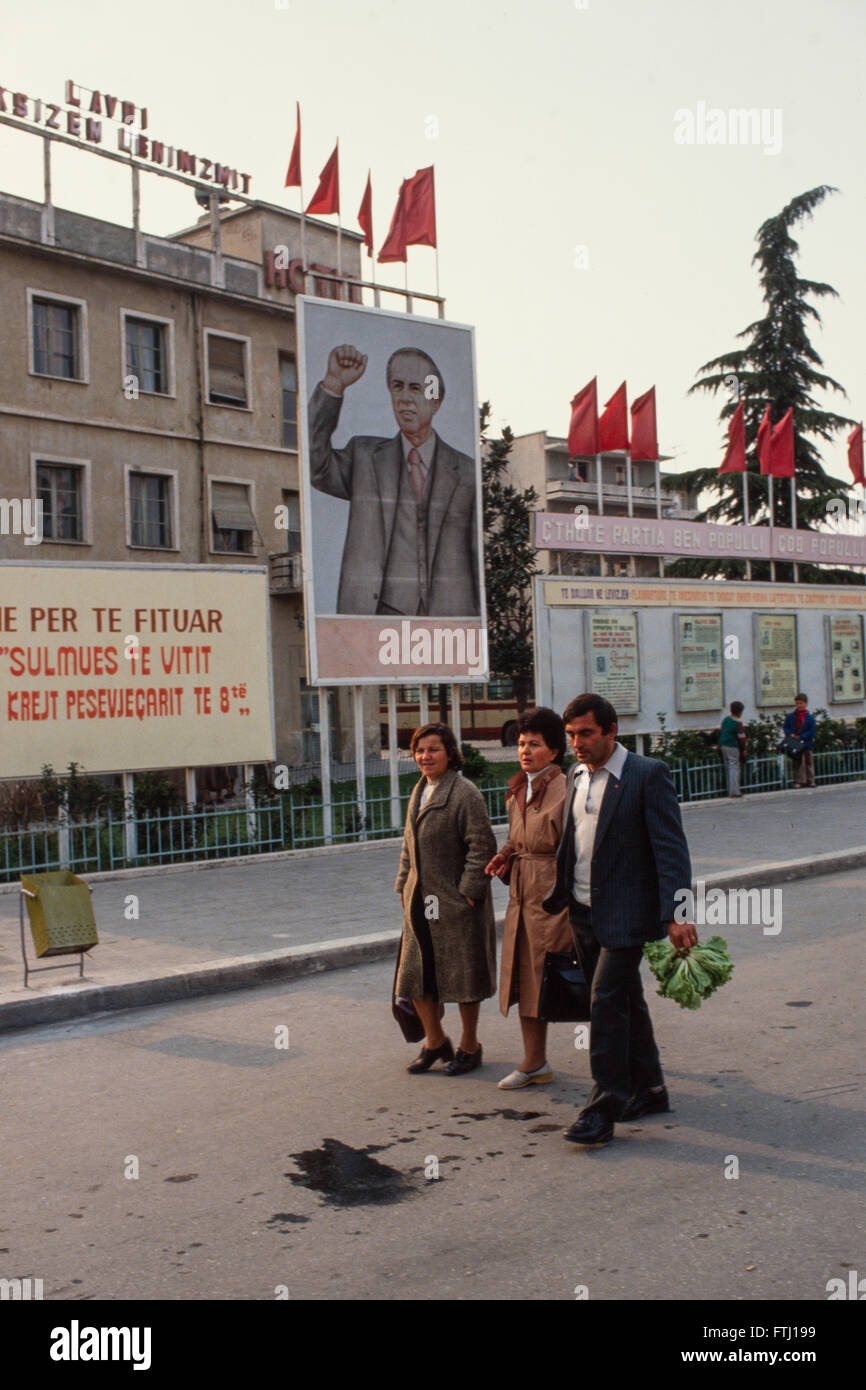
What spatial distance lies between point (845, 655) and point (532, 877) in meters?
18.3

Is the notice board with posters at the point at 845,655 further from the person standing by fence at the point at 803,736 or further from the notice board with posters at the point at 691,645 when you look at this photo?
the person standing by fence at the point at 803,736

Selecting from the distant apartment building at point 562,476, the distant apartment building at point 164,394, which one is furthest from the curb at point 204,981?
the distant apartment building at point 562,476

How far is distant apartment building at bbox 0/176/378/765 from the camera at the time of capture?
2741 cm

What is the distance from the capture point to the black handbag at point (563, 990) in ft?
18.7

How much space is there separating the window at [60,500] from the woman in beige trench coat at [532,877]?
936 inches

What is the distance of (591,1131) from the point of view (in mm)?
5078

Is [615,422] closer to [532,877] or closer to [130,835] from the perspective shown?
[130,835]

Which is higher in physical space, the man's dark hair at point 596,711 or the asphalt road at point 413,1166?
the man's dark hair at point 596,711

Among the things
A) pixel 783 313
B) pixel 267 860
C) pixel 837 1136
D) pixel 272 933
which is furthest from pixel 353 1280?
pixel 783 313

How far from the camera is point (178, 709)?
1416cm

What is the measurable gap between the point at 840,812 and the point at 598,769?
42.6 ft

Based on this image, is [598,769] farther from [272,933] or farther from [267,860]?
[267,860]

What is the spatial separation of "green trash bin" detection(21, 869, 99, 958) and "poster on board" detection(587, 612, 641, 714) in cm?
1071

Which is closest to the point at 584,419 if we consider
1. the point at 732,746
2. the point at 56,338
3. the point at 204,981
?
the point at 732,746
